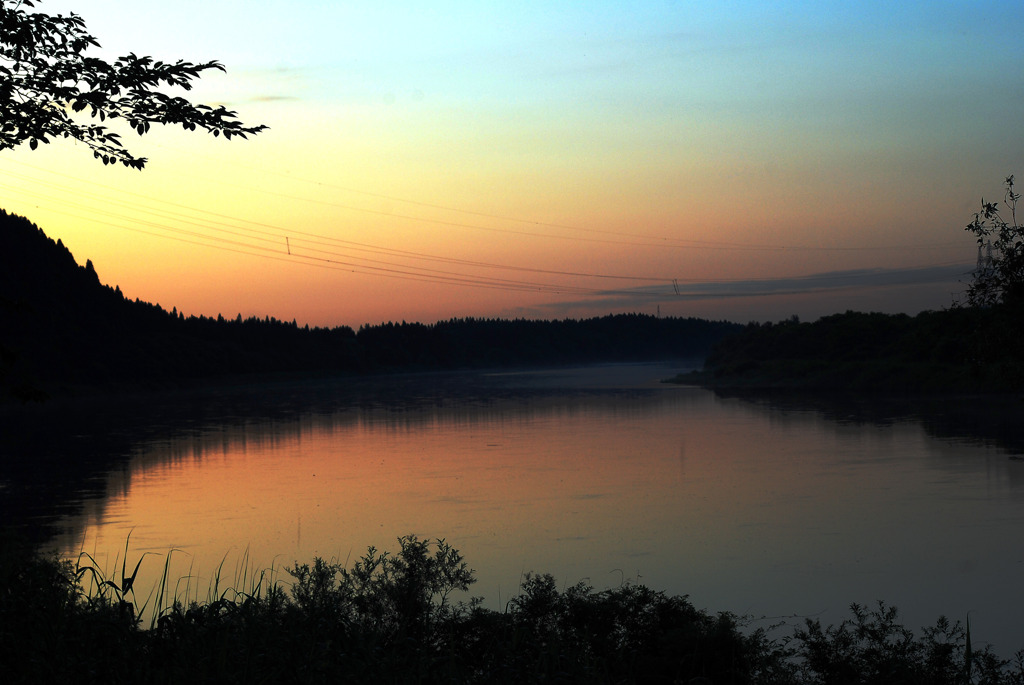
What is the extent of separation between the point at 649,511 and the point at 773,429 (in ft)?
98.8

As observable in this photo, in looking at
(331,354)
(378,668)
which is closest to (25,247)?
(331,354)

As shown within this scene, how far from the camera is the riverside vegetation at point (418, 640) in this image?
28.2ft

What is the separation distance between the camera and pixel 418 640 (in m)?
13.9

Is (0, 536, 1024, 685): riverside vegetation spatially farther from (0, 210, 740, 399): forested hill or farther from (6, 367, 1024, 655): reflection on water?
(0, 210, 740, 399): forested hill

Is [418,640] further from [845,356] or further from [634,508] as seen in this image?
[845,356]

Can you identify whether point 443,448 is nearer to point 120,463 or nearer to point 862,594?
point 120,463

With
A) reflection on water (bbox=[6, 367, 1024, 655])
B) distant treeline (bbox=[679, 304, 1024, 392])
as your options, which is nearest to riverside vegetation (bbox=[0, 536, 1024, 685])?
reflection on water (bbox=[6, 367, 1024, 655])

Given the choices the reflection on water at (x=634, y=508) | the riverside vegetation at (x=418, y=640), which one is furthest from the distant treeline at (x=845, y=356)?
the riverside vegetation at (x=418, y=640)

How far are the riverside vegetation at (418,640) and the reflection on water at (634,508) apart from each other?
328 centimetres

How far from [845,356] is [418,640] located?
345 feet

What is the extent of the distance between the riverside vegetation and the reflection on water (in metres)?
3.28

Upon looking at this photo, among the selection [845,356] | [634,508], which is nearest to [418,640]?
[634,508]

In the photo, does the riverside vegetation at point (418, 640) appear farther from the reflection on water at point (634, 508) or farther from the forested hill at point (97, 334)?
the forested hill at point (97, 334)

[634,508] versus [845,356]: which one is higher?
[845,356]
